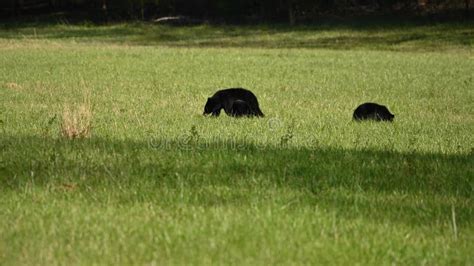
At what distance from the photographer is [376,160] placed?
25.8ft

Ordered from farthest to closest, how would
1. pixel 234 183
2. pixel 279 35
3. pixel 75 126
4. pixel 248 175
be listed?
pixel 279 35 → pixel 75 126 → pixel 248 175 → pixel 234 183

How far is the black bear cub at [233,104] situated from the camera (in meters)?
13.5

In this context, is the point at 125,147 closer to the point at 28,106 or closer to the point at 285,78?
the point at 28,106

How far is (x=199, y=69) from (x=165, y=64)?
2170 mm

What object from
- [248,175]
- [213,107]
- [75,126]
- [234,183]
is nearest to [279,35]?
[213,107]

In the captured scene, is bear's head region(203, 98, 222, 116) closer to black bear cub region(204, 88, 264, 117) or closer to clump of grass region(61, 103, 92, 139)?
black bear cub region(204, 88, 264, 117)

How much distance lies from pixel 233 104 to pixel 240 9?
2247 inches

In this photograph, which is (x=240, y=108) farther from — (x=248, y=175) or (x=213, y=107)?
(x=248, y=175)

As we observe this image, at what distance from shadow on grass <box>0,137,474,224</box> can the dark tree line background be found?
4998 centimetres

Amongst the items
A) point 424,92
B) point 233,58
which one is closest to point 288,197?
point 424,92

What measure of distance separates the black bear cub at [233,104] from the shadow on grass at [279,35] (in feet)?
91.2

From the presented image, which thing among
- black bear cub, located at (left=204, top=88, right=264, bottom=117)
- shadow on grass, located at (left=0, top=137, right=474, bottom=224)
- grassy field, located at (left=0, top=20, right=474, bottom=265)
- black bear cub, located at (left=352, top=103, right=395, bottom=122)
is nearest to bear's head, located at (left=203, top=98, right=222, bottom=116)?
black bear cub, located at (left=204, top=88, right=264, bottom=117)

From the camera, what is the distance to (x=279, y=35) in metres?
49.2

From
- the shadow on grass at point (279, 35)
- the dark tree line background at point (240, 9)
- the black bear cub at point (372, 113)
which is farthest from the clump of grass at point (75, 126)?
the dark tree line background at point (240, 9)
